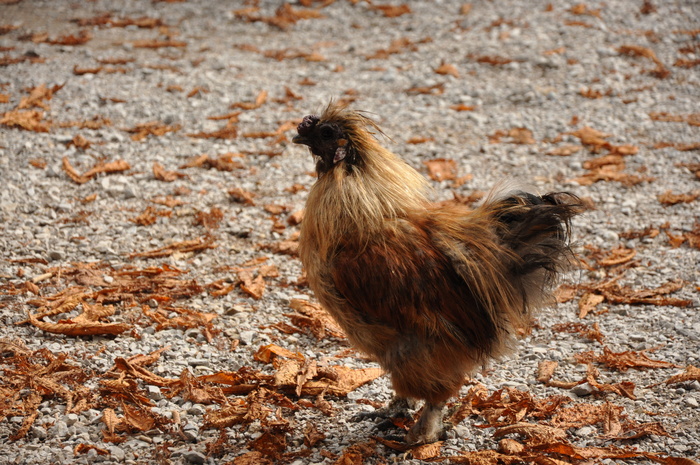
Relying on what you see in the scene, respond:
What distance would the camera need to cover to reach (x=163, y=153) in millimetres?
7922

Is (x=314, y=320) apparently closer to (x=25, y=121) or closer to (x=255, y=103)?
(x=255, y=103)

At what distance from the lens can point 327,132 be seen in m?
4.15

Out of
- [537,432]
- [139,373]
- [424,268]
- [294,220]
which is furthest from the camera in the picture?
[294,220]

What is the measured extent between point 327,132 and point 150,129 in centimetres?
487

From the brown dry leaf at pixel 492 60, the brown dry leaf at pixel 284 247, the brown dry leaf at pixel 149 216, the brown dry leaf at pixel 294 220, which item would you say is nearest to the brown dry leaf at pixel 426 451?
the brown dry leaf at pixel 284 247

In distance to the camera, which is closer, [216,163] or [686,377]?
[686,377]

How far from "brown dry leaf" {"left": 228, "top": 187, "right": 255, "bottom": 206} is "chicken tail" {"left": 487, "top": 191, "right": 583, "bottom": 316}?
12.0 feet

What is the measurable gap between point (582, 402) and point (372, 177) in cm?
211

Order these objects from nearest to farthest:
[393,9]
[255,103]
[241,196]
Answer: [241,196]
[255,103]
[393,9]

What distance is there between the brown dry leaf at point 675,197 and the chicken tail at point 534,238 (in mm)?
3843

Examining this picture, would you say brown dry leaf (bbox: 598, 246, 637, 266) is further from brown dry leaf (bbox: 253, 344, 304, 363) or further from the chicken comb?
A: the chicken comb

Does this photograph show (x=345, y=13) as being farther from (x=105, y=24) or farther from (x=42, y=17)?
(x=42, y=17)

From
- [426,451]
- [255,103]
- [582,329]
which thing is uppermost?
[255,103]

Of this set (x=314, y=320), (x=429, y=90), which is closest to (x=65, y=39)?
(x=429, y=90)
